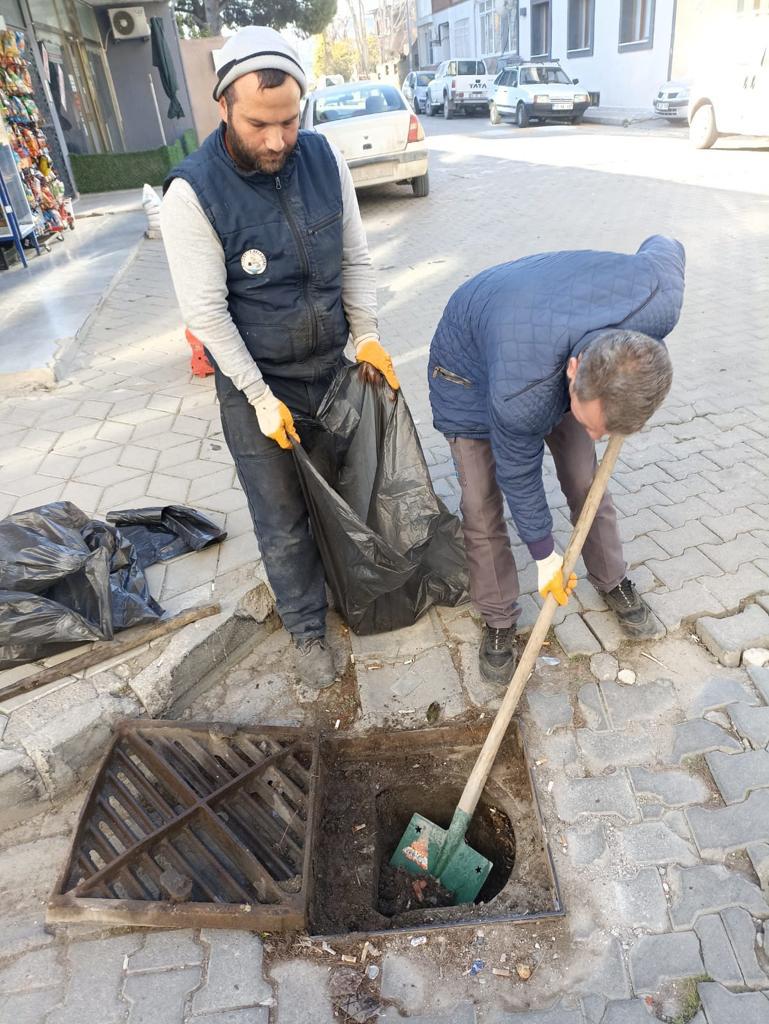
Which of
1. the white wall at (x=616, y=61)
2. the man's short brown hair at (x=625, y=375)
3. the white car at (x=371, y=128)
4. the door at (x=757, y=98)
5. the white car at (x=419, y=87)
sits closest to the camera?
the man's short brown hair at (x=625, y=375)

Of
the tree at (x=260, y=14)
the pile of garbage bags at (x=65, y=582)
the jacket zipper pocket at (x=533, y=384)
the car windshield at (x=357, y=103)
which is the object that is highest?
the tree at (x=260, y=14)

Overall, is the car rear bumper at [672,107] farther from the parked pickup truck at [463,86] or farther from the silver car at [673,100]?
the parked pickup truck at [463,86]

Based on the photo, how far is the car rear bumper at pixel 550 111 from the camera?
18188 millimetres

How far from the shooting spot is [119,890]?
2.03m

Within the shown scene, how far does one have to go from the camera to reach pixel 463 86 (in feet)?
75.2

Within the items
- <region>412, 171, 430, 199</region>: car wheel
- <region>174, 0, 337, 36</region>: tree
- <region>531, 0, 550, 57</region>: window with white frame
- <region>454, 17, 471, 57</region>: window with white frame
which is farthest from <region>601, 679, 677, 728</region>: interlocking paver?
<region>454, 17, 471, 57</region>: window with white frame

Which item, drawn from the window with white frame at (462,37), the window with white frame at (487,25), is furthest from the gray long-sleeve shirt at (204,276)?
the window with white frame at (462,37)

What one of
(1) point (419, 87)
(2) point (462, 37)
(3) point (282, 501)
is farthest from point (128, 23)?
(2) point (462, 37)

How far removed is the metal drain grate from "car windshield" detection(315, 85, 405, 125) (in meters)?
8.94

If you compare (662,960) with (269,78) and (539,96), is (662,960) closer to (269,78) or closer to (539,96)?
(269,78)

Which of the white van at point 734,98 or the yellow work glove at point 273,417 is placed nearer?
the yellow work glove at point 273,417

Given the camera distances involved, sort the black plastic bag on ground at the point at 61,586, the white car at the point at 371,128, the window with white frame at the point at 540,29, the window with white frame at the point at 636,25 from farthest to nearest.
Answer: the window with white frame at the point at 540,29
the window with white frame at the point at 636,25
the white car at the point at 371,128
the black plastic bag on ground at the point at 61,586

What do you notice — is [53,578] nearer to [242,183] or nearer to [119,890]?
[119,890]

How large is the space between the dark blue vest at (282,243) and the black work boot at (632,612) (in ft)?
4.64
